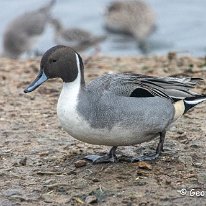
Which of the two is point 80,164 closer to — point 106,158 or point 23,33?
point 106,158

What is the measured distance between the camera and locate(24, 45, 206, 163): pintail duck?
4.70 meters

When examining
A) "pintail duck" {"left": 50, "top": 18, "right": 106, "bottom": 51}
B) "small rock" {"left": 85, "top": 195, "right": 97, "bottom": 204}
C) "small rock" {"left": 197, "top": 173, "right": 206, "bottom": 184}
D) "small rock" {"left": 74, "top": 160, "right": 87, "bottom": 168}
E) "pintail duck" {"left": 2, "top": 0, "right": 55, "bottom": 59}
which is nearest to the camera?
"small rock" {"left": 85, "top": 195, "right": 97, "bottom": 204}

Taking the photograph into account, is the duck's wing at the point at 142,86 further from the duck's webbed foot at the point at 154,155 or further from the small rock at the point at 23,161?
the small rock at the point at 23,161

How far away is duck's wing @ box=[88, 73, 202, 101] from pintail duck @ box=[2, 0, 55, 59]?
25.7ft

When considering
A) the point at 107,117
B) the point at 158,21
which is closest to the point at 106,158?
the point at 107,117

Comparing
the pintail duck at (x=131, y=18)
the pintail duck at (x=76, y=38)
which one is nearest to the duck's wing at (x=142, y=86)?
the pintail duck at (x=76, y=38)

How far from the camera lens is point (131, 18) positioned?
1536cm

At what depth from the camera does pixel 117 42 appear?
14.4 m

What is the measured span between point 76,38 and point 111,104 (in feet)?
22.3

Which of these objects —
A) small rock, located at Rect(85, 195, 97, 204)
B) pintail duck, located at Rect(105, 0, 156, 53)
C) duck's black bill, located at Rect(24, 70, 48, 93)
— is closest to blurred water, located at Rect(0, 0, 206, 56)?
pintail duck, located at Rect(105, 0, 156, 53)

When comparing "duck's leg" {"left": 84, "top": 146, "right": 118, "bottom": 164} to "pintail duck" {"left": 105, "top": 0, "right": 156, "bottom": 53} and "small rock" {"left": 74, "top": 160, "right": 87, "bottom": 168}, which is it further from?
"pintail duck" {"left": 105, "top": 0, "right": 156, "bottom": 53}

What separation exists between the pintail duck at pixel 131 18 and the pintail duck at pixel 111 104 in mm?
9574

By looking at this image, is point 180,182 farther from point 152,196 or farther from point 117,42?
point 117,42

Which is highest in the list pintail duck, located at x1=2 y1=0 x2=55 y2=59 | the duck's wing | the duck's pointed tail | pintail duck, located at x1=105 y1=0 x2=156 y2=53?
the duck's wing
